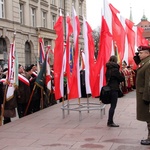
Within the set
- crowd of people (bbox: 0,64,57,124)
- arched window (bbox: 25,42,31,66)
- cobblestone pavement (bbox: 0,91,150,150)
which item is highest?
arched window (bbox: 25,42,31,66)

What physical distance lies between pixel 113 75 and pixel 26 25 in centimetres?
2375

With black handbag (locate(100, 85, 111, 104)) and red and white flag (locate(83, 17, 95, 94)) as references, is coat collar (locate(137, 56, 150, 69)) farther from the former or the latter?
red and white flag (locate(83, 17, 95, 94))

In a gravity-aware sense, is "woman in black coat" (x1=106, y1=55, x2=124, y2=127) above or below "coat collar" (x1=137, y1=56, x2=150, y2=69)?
below

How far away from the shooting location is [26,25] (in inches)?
1193

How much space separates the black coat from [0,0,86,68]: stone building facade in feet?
55.1

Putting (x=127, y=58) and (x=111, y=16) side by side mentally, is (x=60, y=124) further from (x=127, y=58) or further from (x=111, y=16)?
(x=127, y=58)

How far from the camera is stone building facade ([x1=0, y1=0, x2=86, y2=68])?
2692 centimetres

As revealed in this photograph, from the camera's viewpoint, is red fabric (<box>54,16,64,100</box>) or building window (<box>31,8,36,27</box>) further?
building window (<box>31,8,36,27</box>)

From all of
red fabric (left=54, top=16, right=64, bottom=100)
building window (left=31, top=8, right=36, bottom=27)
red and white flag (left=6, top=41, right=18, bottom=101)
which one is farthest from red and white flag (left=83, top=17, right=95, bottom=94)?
building window (left=31, top=8, right=36, bottom=27)

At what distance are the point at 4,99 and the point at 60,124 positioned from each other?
159 cm

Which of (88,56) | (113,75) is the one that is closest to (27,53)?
(88,56)

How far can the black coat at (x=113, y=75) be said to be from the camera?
25.0 feet

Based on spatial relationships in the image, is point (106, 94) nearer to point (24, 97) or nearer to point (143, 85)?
point (143, 85)

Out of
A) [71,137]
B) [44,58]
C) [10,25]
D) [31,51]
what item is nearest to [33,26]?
[31,51]
